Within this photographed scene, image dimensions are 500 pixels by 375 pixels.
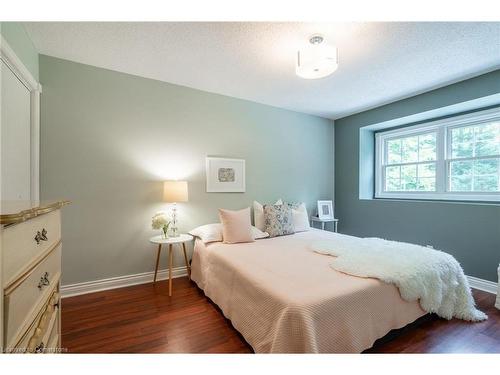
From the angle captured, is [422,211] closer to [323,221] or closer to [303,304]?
[323,221]

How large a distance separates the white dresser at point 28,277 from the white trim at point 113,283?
5.15ft

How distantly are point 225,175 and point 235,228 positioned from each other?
0.88 meters

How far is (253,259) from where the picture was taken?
6.64 ft

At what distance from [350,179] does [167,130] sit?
10.2 feet

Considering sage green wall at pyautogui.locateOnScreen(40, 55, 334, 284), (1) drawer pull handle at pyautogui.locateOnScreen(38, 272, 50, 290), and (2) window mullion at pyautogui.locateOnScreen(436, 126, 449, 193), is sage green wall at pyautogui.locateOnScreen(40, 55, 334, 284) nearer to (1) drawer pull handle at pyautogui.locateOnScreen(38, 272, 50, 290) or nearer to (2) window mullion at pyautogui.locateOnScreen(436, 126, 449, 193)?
(1) drawer pull handle at pyautogui.locateOnScreen(38, 272, 50, 290)

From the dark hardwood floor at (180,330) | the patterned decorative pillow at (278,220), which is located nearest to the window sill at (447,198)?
the dark hardwood floor at (180,330)

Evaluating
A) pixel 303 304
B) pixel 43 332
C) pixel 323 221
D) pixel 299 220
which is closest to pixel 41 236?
pixel 43 332

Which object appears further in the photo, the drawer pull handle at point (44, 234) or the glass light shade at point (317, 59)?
the glass light shade at point (317, 59)

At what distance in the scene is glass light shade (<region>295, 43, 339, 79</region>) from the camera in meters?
1.73

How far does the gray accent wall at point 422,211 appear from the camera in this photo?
2506mm

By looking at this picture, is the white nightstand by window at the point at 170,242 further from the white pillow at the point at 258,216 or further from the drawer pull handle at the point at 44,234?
the drawer pull handle at the point at 44,234

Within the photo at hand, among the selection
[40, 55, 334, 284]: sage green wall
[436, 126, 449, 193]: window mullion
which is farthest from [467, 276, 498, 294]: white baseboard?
[40, 55, 334, 284]: sage green wall
